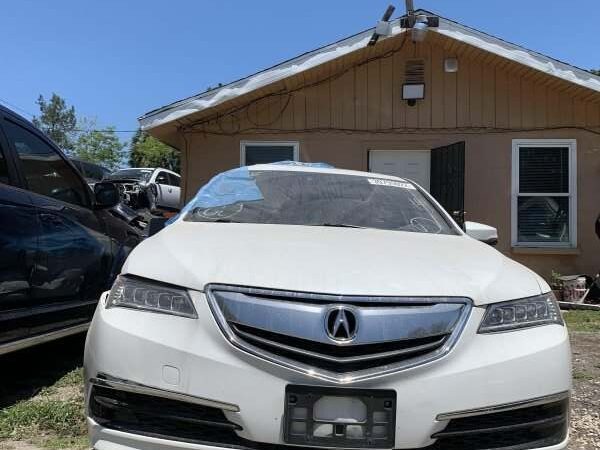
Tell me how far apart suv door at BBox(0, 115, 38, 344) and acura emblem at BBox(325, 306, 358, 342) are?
2142 mm

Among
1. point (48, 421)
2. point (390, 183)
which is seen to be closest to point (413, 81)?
point (390, 183)

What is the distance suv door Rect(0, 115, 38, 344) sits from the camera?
3312mm

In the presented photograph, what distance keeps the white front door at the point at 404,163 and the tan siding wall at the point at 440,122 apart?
0.12 m

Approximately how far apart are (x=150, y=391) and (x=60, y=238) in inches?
86.3

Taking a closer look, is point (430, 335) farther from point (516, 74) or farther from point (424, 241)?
point (516, 74)

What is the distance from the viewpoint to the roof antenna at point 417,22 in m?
8.41

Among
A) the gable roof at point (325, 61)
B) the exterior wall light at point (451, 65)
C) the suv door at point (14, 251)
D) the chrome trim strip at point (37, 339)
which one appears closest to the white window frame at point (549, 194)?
the gable roof at point (325, 61)

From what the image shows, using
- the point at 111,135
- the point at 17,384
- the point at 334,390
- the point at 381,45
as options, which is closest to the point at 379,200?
the point at 334,390

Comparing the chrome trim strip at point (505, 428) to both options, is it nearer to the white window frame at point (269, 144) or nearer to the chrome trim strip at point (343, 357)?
the chrome trim strip at point (343, 357)

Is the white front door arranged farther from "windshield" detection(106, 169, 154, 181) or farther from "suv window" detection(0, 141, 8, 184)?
"windshield" detection(106, 169, 154, 181)

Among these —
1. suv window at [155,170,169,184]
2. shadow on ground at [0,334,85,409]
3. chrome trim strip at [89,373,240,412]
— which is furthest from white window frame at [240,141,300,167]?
chrome trim strip at [89,373,240,412]

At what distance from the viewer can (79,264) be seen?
4.20m

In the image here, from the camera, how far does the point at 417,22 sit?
8.45 metres

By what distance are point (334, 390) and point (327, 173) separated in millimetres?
2277
